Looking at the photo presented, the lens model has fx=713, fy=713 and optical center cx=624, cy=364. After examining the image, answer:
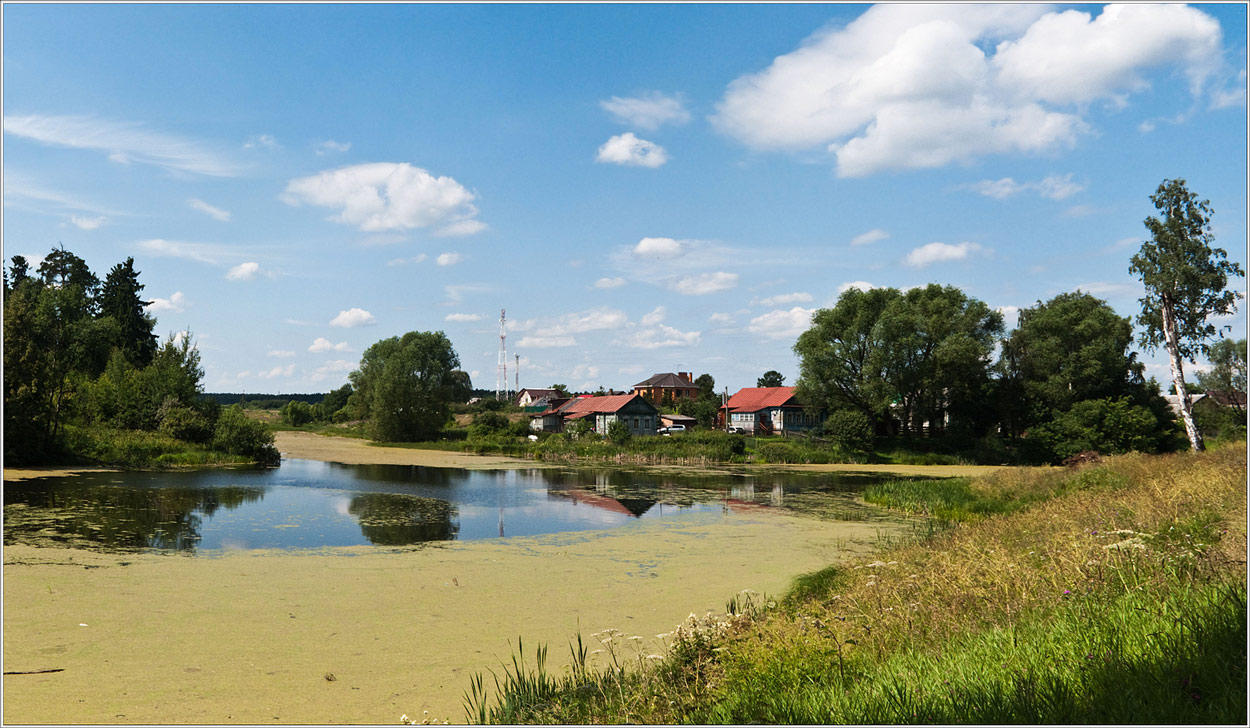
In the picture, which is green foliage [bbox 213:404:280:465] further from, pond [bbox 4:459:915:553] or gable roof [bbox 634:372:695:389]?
gable roof [bbox 634:372:695:389]

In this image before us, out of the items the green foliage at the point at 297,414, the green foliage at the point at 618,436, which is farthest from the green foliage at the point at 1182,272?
the green foliage at the point at 297,414

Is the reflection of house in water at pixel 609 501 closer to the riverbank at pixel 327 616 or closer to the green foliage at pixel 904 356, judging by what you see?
the riverbank at pixel 327 616

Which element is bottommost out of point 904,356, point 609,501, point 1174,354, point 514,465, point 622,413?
point 609,501

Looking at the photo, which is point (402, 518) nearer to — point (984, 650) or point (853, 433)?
point (984, 650)

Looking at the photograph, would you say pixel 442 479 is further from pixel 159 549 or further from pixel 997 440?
pixel 997 440

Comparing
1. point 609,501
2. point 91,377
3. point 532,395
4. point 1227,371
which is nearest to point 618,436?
point 609,501

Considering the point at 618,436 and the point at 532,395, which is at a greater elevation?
the point at 532,395

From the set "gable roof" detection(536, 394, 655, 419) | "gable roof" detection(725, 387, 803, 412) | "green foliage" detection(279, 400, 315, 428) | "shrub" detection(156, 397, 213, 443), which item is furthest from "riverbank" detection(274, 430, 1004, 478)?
"green foliage" detection(279, 400, 315, 428)

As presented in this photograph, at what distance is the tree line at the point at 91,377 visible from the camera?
21.0 meters

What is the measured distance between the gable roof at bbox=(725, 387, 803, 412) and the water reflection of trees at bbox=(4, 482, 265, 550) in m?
41.8

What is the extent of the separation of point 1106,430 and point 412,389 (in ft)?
142

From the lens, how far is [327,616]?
7680 millimetres

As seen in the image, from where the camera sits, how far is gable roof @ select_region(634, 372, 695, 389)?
88.0 m

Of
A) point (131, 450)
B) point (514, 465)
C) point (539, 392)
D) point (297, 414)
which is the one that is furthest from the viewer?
point (539, 392)
